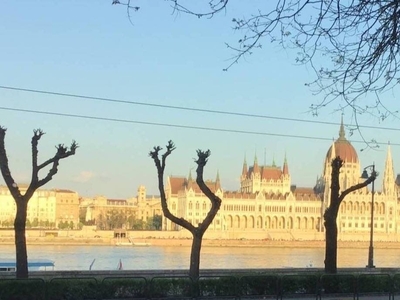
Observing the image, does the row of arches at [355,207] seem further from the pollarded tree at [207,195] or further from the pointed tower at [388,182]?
the pollarded tree at [207,195]

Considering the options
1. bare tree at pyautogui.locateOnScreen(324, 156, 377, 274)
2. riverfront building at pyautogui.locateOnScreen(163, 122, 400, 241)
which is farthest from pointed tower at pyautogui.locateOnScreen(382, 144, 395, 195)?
bare tree at pyautogui.locateOnScreen(324, 156, 377, 274)

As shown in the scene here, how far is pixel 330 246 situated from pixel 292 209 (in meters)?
91.4

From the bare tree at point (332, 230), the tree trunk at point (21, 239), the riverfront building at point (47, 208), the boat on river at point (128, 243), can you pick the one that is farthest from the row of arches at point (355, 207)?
the tree trunk at point (21, 239)

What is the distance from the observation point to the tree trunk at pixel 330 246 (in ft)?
46.3

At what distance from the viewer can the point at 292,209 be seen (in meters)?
105

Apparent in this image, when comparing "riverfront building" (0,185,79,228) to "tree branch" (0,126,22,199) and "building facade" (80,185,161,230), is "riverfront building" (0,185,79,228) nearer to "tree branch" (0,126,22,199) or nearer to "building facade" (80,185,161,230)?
"building facade" (80,185,161,230)

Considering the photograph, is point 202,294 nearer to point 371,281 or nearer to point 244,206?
point 371,281

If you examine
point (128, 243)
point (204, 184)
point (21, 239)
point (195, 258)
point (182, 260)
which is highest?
point (204, 184)

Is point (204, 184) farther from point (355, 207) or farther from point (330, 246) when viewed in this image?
point (355, 207)

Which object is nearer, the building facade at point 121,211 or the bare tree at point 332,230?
the bare tree at point 332,230

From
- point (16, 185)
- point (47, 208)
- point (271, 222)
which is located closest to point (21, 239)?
point (16, 185)

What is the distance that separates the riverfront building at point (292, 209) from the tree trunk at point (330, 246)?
81837 mm

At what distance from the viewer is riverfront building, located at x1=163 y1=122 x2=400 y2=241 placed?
99.4 m

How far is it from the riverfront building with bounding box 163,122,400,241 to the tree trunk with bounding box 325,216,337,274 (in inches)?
3222
